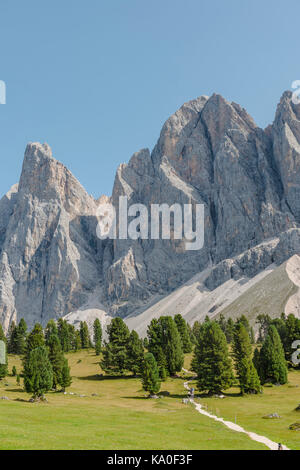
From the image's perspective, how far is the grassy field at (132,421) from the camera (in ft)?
89.8

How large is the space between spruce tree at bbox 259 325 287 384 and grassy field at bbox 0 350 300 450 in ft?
9.95

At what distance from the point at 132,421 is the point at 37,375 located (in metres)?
22.4

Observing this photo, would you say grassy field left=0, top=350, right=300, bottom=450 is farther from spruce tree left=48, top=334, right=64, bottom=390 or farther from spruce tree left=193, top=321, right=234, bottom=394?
spruce tree left=193, top=321, right=234, bottom=394

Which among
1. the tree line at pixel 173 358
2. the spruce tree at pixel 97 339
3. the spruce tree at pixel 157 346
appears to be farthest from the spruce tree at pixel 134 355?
the spruce tree at pixel 97 339

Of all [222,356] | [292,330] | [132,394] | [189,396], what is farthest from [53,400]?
[292,330]

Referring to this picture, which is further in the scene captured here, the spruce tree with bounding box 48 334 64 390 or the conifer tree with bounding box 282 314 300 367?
the conifer tree with bounding box 282 314 300 367

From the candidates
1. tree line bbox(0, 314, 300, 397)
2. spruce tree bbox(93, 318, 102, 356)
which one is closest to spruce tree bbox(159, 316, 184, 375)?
tree line bbox(0, 314, 300, 397)

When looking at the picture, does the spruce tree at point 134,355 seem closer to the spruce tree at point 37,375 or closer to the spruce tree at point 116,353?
the spruce tree at point 116,353

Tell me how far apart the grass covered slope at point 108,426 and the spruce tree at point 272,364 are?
1829 centimetres

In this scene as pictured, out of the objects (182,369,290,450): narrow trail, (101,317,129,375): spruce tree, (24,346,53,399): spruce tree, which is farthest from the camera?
(101,317,129,375): spruce tree

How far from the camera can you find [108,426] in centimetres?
3528

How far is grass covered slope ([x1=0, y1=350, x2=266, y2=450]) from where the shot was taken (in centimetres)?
2661

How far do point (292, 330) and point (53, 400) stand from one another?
191 feet

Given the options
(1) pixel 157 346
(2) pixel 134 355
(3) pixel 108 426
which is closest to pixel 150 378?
(1) pixel 157 346
